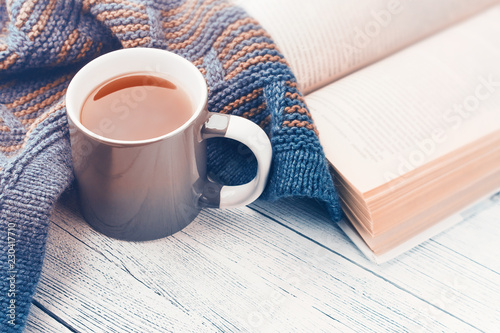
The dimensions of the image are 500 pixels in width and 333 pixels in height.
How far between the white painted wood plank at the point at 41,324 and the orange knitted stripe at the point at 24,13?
0.94ft

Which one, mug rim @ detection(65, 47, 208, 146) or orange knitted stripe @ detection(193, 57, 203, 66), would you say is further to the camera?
orange knitted stripe @ detection(193, 57, 203, 66)

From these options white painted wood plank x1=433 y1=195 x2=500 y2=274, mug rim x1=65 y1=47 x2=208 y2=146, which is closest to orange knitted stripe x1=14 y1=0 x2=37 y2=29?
mug rim x1=65 y1=47 x2=208 y2=146

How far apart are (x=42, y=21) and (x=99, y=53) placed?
66 millimetres

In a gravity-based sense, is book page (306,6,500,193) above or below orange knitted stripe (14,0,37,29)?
below

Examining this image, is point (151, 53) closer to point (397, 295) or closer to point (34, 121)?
point (34, 121)

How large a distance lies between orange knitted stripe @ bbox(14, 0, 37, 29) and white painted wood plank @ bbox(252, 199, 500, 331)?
12.3 inches

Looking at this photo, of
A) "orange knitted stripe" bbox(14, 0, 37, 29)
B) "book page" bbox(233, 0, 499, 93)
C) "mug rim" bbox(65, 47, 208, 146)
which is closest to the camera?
"mug rim" bbox(65, 47, 208, 146)

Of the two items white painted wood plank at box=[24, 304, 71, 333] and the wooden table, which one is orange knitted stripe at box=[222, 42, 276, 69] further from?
white painted wood plank at box=[24, 304, 71, 333]

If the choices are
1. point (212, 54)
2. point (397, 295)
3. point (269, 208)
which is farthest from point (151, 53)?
point (397, 295)

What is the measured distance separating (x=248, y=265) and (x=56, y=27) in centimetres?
32

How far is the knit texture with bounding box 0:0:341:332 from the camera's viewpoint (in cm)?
44

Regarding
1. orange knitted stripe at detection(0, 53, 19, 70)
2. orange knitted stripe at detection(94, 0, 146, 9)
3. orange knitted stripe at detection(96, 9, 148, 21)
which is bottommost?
orange knitted stripe at detection(0, 53, 19, 70)

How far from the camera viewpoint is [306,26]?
0.59 metres

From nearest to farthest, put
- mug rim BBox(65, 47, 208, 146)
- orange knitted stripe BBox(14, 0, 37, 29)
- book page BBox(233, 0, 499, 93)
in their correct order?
mug rim BBox(65, 47, 208, 146) < orange knitted stripe BBox(14, 0, 37, 29) < book page BBox(233, 0, 499, 93)
